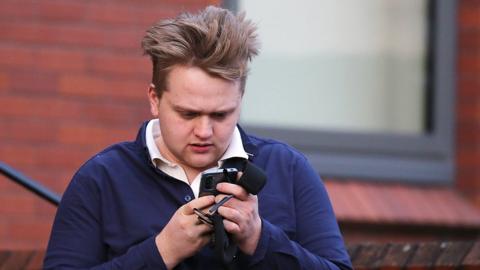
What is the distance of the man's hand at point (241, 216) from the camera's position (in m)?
3.32

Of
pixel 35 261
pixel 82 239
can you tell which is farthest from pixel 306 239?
pixel 35 261

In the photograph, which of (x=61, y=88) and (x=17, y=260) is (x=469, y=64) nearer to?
(x=61, y=88)

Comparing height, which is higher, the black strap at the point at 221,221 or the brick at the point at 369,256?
the black strap at the point at 221,221

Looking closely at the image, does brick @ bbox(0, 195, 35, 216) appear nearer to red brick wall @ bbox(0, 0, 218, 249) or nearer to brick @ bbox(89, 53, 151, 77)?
red brick wall @ bbox(0, 0, 218, 249)

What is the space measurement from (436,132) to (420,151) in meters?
0.12

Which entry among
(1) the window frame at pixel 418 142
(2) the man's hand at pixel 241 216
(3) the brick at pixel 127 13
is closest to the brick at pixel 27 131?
(3) the brick at pixel 127 13

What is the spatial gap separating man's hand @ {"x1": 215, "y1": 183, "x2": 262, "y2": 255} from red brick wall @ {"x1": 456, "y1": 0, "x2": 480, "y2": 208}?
10.8 feet

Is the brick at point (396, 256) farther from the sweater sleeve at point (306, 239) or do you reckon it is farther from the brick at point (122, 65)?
the brick at point (122, 65)

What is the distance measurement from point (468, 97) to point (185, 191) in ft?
10.8

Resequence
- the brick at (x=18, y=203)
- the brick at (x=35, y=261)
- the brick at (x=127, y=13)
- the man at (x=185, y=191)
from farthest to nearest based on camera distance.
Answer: the brick at (x=127, y=13), the brick at (x=18, y=203), the brick at (x=35, y=261), the man at (x=185, y=191)

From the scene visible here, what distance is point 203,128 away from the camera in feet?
11.4

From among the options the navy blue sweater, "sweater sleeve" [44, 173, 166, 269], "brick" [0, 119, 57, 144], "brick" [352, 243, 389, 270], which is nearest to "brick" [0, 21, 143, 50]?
"brick" [0, 119, 57, 144]

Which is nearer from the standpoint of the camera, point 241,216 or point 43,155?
point 241,216

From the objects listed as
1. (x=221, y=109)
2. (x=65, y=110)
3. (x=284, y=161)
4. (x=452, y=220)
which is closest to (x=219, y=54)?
(x=221, y=109)
